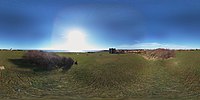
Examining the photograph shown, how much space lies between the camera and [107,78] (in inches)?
1834

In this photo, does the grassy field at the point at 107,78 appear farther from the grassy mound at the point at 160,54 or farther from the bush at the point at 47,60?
the bush at the point at 47,60

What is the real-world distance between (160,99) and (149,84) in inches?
290

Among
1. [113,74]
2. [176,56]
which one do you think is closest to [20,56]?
[113,74]

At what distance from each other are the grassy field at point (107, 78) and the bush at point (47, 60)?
1200mm

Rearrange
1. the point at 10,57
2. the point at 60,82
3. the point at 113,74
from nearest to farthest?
1. the point at 60,82
2. the point at 113,74
3. the point at 10,57

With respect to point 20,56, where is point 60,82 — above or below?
below

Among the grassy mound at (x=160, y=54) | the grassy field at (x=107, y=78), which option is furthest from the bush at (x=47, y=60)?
the grassy mound at (x=160, y=54)

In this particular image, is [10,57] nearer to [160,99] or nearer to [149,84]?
[149,84]

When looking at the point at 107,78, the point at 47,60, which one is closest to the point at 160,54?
the point at 107,78

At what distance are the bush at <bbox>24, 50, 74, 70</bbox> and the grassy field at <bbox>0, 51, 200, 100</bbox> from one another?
120 centimetres

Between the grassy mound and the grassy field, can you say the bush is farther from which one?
the grassy mound

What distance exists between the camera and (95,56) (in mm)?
55438

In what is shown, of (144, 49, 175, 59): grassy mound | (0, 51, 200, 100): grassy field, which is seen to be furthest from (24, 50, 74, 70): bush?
(144, 49, 175, 59): grassy mound

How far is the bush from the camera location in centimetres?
5010
